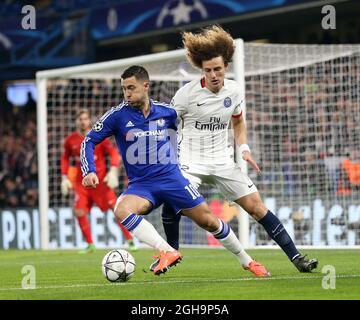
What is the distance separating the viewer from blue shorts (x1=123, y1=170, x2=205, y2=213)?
8578mm

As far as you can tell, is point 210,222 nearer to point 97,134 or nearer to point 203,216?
point 203,216

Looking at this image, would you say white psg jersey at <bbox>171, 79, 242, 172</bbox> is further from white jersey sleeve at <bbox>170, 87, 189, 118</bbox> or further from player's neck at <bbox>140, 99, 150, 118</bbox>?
player's neck at <bbox>140, 99, 150, 118</bbox>

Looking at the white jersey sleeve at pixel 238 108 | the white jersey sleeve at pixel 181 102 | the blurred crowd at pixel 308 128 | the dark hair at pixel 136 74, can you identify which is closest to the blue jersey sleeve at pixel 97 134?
the dark hair at pixel 136 74

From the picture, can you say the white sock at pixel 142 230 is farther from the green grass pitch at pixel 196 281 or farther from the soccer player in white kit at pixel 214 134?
the soccer player in white kit at pixel 214 134

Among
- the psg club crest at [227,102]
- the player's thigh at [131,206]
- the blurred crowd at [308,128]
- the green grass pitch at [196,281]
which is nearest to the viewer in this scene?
the green grass pitch at [196,281]

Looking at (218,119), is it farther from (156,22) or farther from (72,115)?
(156,22)

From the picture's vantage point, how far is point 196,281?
28.0ft

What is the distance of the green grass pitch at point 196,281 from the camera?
7.25m

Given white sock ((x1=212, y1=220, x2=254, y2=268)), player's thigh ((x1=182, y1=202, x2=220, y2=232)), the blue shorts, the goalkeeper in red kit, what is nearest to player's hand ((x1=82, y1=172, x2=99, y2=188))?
the blue shorts

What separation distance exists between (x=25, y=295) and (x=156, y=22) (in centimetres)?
1501

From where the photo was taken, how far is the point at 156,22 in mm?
22094

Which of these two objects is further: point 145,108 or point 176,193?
point 145,108

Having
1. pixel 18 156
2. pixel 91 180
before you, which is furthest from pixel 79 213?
pixel 18 156

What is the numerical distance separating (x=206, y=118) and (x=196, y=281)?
5.52 feet
